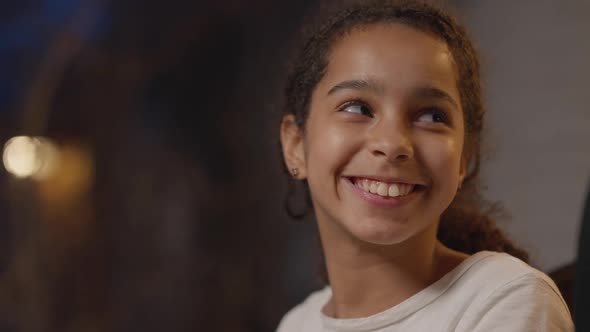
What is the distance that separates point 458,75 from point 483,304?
0.33 metres

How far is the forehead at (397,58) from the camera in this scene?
1028 mm

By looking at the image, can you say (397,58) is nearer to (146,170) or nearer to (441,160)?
(441,160)

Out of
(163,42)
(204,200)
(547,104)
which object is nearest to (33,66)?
(163,42)

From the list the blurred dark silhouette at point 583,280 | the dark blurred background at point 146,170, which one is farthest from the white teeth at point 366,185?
the dark blurred background at point 146,170

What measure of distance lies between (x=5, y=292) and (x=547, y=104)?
4.97ft

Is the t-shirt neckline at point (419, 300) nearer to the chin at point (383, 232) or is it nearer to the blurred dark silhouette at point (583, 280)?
the chin at point (383, 232)

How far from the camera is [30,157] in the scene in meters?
2.22

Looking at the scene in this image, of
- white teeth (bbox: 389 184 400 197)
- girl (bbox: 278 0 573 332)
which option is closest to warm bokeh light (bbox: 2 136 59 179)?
girl (bbox: 278 0 573 332)

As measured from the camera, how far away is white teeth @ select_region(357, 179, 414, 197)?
1025 mm

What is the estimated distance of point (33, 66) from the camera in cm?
226

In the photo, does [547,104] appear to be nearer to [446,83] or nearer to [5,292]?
[446,83]

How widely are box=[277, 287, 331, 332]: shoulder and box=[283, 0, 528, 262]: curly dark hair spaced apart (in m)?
0.25

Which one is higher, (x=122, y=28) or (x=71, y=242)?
(x=122, y=28)

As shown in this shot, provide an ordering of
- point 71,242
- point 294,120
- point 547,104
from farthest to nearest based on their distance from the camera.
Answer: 1. point 71,242
2. point 547,104
3. point 294,120
